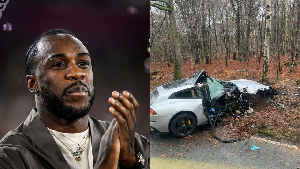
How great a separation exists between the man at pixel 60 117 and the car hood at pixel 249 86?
1.17 metres

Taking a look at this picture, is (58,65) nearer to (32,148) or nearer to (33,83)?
(33,83)

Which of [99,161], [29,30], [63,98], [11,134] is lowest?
[99,161]

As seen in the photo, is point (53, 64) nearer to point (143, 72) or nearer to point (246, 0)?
point (143, 72)

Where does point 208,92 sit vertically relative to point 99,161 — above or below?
above

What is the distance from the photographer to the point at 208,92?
Answer: 91.5 inches

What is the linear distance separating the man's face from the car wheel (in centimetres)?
105

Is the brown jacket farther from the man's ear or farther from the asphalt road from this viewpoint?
the asphalt road

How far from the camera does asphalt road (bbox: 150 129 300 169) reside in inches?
88.3

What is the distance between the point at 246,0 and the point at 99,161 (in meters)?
1.66

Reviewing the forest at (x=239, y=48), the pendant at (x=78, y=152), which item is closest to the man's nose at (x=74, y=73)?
the pendant at (x=78, y=152)

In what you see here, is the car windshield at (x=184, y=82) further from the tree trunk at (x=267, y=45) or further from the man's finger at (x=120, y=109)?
the man's finger at (x=120, y=109)

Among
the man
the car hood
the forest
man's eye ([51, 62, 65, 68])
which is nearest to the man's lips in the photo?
the man

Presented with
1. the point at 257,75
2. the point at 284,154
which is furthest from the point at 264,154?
the point at 257,75

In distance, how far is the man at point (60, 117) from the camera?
140 cm
